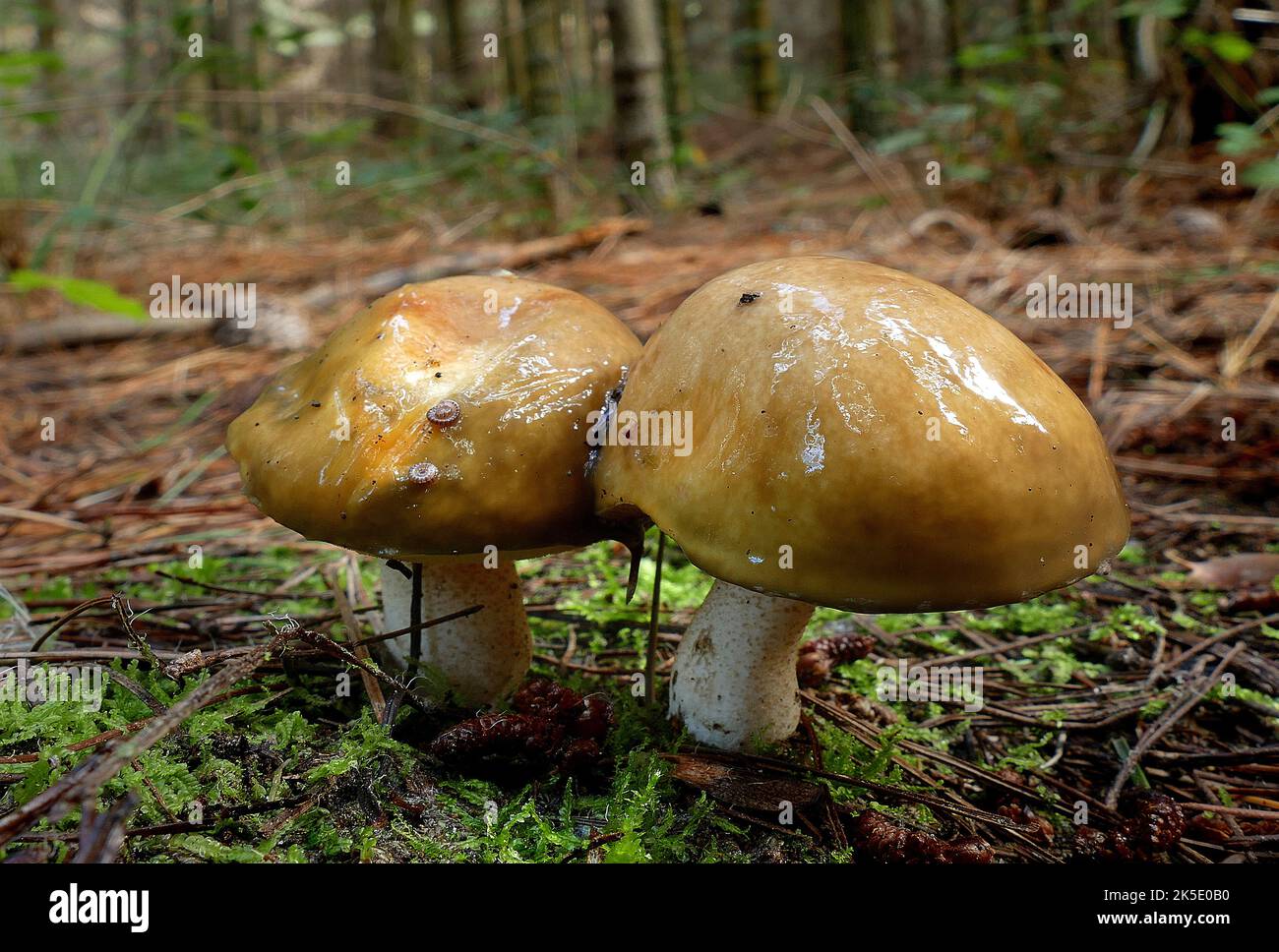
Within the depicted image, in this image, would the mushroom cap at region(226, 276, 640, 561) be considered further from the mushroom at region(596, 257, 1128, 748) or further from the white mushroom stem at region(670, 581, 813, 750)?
the white mushroom stem at region(670, 581, 813, 750)

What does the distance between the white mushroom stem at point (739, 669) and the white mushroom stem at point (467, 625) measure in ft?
1.40

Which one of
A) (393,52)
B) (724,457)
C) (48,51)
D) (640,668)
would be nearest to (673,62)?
(393,52)

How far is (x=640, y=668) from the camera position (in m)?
2.32

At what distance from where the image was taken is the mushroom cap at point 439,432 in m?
1.56

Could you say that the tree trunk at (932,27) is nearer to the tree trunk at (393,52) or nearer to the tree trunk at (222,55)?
the tree trunk at (393,52)

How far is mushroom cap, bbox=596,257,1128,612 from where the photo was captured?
4.32ft

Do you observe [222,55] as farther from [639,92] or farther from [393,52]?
[393,52]

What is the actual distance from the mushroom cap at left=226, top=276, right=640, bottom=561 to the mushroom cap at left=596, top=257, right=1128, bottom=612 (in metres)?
0.20

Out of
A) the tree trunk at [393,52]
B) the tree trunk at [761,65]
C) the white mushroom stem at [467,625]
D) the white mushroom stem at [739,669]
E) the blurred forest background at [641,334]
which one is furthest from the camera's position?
the tree trunk at [393,52]

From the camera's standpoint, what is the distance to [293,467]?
162 centimetres

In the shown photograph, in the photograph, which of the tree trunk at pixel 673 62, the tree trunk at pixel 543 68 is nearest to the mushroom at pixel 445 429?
the tree trunk at pixel 543 68

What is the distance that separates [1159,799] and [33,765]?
2182 millimetres

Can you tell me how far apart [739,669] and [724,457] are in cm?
66

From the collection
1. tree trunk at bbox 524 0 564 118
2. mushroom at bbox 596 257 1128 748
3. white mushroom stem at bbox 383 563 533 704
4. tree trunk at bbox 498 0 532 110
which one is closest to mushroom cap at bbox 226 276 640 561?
mushroom at bbox 596 257 1128 748
